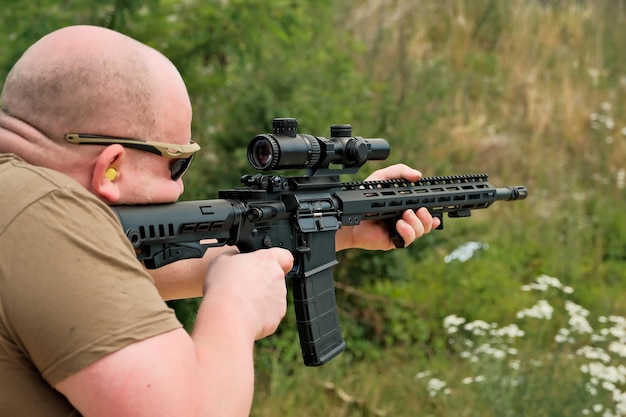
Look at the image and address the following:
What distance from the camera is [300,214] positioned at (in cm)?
279

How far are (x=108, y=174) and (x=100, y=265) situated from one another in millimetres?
369

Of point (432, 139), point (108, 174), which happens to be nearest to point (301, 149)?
point (108, 174)

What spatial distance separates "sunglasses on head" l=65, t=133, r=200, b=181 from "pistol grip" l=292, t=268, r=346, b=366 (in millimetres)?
799

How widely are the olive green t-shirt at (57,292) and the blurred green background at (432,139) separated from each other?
3060mm

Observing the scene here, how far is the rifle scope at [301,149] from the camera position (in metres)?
2.69

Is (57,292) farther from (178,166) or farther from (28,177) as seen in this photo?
(178,166)

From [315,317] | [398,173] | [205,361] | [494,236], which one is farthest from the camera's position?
[494,236]

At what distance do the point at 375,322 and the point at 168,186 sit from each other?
4.28 meters

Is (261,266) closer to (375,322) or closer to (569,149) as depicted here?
(375,322)

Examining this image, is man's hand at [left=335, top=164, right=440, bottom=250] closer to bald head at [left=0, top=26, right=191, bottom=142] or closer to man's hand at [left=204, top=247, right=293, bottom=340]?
man's hand at [left=204, top=247, right=293, bottom=340]

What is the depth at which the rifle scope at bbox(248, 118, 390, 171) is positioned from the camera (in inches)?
106

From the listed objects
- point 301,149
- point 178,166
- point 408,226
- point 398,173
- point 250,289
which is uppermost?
point 178,166

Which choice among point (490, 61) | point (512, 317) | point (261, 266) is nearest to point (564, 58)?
point (490, 61)

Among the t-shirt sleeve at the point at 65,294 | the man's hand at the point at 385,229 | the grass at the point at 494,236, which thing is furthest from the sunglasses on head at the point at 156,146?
the grass at the point at 494,236
